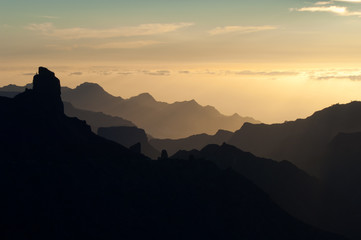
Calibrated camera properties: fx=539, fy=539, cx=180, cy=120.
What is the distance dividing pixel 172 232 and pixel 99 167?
30.6 m

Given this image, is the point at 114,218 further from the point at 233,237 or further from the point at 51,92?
the point at 51,92

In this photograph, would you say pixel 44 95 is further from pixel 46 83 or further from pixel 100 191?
pixel 100 191

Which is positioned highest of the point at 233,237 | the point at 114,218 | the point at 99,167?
the point at 99,167

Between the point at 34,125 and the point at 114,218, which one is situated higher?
the point at 34,125

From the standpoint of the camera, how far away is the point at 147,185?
174 meters

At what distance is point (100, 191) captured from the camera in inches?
6373

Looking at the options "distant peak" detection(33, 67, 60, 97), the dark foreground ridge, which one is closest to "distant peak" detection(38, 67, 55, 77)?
"distant peak" detection(33, 67, 60, 97)

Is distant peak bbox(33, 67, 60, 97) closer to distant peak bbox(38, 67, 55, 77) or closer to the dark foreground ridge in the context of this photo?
distant peak bbox(38, 67, 55, 77)

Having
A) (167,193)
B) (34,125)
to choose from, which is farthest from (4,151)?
(167,193)

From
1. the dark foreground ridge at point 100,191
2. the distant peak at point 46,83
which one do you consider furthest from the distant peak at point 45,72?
the dark foreground ridge at point 100,191

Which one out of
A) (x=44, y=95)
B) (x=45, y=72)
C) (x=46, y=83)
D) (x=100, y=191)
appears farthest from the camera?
(x=45, y=72)

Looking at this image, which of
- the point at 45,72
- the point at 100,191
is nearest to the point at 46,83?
the point at 45,72

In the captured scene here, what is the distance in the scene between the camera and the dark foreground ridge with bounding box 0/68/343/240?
476 ft

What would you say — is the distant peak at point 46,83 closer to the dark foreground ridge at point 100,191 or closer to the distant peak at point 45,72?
the distant peak at point 45,72
